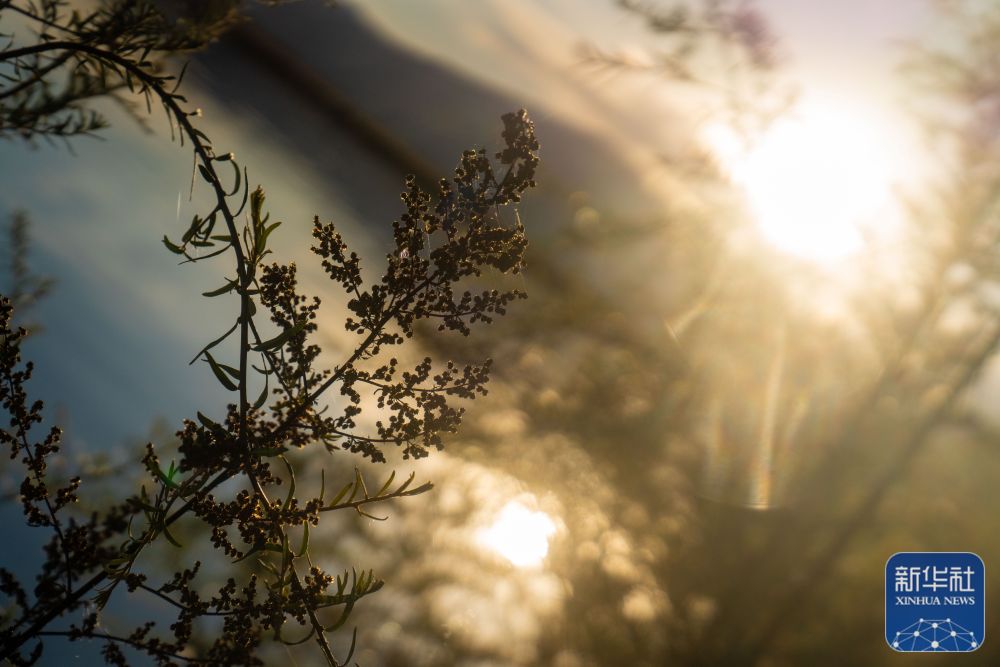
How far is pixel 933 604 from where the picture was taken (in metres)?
3.24

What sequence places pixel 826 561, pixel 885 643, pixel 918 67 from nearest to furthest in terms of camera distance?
pixel 885 643 → pixel 826 561 → pixel 918 67

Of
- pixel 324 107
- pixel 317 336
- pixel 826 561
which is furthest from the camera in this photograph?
pixel 324 107

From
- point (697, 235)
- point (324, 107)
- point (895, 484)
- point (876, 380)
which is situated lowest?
point (895, 484)

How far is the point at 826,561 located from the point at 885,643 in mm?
417

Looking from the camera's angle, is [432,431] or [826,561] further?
[826,561]

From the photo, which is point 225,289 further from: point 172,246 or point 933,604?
point 933,604

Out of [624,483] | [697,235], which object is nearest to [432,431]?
[624,483]

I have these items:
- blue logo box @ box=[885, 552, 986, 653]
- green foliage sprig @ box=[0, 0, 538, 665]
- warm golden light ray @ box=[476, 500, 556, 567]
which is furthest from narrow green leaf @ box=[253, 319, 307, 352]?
blue logo box @ box=[885, 552, 986, 653]

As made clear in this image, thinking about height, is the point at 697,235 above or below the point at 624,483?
above

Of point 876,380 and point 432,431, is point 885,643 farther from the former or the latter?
point 432,431

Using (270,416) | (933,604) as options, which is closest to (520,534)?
(933,604)

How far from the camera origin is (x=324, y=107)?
17.2ft

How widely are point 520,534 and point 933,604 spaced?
1831 millimetres

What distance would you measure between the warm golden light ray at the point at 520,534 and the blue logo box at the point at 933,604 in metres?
1.56
